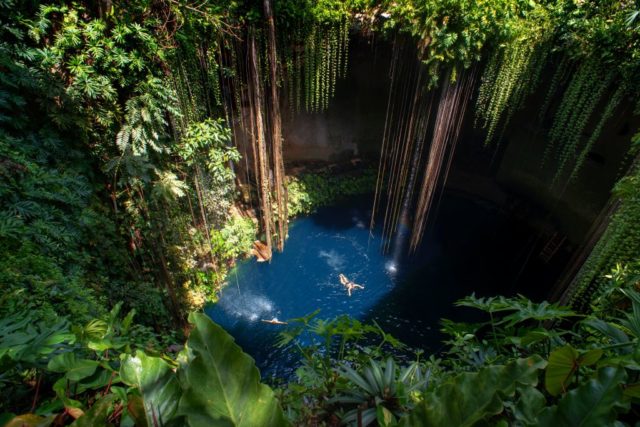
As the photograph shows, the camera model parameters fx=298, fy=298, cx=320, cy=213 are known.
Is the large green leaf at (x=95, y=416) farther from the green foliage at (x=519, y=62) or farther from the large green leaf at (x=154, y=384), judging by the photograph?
the green foliage at (x=519, y=62)

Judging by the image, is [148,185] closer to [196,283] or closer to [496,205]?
[196,283]

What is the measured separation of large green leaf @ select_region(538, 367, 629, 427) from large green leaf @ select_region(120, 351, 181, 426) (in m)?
0.86

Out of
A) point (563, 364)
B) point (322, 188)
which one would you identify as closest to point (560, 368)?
point (563, 364)

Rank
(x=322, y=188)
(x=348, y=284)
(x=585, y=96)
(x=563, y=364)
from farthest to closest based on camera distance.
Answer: (x=322, y=188) → (x=348, y=284) → (x=585, y=96) → (x=563, y=364)

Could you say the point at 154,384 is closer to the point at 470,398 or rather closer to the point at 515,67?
the point at 470,398

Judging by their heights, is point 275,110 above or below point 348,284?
above

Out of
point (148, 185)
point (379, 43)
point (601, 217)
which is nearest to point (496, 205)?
point (601, 217)

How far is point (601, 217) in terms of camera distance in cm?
365

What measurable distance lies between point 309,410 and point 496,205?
729 cm

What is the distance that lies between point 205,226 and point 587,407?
15.6 ft

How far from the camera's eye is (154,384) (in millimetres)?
755

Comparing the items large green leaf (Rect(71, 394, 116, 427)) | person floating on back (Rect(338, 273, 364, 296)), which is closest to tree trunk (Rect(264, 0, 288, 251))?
person floating on back (Rect(338, 273, 364, 296))

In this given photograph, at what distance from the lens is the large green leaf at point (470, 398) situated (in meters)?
0.67

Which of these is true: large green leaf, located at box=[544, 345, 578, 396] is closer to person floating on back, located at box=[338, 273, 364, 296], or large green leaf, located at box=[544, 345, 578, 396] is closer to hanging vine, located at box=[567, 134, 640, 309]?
hanging vine, located at box=[567, 134, 640, 309]
